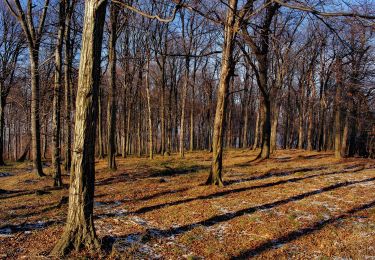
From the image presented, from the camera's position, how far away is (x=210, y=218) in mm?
7668

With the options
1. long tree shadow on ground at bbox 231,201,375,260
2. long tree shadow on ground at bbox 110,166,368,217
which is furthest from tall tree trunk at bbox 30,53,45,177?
long tree shadow on ground at bbox 231,201,375,260

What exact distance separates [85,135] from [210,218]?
4000 mm

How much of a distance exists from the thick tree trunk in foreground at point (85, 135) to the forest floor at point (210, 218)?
0.42 m

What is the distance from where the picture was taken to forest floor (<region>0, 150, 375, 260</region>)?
5742 millimetres

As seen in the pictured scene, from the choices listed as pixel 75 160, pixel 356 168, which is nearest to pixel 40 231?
pixel 75 160

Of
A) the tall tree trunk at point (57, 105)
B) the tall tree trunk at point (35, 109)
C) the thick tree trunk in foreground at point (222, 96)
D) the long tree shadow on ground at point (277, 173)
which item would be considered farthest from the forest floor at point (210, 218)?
the tall tree trunk at point (35, 109)

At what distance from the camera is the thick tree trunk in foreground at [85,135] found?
16.6ft

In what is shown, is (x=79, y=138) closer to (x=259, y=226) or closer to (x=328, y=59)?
(x=259, y=226)

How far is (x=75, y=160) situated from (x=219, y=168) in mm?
6482

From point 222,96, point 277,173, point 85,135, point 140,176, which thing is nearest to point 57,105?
point 140,176

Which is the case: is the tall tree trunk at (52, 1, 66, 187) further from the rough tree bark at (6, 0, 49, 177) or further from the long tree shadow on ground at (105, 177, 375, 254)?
the long tree shadow on ground at (105, 177, 375, 254)

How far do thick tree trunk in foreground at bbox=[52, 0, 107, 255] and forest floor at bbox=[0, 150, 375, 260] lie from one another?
1.39ft

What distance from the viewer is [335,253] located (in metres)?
5.75

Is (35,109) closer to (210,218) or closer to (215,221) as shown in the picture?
(210,218)
